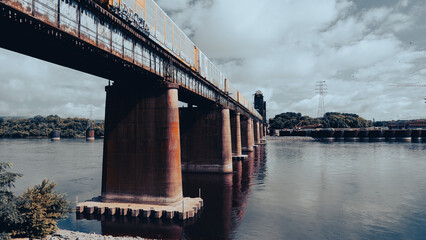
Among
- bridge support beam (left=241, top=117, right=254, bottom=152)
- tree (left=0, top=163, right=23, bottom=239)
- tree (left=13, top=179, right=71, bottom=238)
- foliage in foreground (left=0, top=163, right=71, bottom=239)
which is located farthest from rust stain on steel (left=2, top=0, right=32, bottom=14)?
bridge support beam (left=241, top=117, right=254, bottom=152)

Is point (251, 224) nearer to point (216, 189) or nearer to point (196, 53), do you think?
point (216, 189)

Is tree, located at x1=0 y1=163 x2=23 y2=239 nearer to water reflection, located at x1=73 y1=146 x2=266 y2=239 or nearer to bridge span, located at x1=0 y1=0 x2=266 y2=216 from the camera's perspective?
water reflection, located at x1=73 y1=146 x2=266 y2=239

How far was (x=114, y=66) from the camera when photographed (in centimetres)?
2186

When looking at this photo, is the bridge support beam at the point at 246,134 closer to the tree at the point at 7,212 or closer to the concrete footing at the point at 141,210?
the concrete footing at the point at 141,210

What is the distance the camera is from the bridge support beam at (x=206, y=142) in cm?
4800

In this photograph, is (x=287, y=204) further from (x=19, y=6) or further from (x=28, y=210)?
(x=19, y=6)

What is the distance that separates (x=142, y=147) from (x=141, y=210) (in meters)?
5.80

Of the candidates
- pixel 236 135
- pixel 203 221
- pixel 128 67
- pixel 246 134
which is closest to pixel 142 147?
pixel 128 67

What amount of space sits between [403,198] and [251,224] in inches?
881

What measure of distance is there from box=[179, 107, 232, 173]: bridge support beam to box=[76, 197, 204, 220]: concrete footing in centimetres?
2138

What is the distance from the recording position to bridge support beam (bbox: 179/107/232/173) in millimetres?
48000

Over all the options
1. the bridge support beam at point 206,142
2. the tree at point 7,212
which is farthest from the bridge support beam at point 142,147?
the bridge support beam at point 206,142

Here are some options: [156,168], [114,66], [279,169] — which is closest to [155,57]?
[114,66]

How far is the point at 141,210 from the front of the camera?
24.2 m
